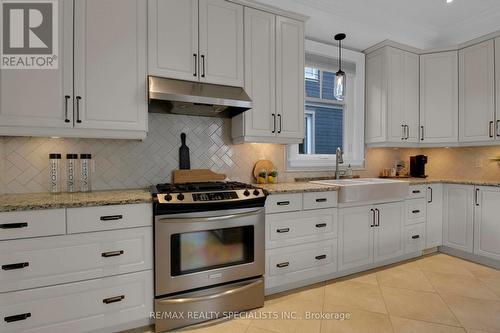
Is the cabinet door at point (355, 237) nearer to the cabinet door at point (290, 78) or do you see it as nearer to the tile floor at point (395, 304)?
the tile floor at point (395, 304)

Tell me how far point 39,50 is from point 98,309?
1.85 meters

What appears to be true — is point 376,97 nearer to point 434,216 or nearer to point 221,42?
point 434,216

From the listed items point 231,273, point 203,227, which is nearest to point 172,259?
point 203,227

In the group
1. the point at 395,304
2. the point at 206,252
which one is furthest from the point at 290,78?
the point at 395,304

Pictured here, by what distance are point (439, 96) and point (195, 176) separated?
3.39 meters

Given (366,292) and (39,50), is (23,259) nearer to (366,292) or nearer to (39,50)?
(39,50)

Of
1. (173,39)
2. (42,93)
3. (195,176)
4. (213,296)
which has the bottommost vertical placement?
(213,296)

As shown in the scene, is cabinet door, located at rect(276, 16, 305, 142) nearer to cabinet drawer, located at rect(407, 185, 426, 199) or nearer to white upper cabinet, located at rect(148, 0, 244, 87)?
white upper cabinet, located at rect(148, 0, 244, 87)

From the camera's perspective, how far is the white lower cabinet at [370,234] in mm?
2602

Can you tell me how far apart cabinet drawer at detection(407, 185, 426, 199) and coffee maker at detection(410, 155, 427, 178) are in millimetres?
624

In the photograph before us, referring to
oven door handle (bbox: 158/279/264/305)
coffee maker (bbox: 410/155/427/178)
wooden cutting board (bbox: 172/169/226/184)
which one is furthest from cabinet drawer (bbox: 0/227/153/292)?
coffee maker (bbox: 410/155/427/178)

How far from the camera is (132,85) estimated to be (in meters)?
2.04

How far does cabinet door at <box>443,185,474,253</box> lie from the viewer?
10.1 ft

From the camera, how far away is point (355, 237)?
8.71ft
